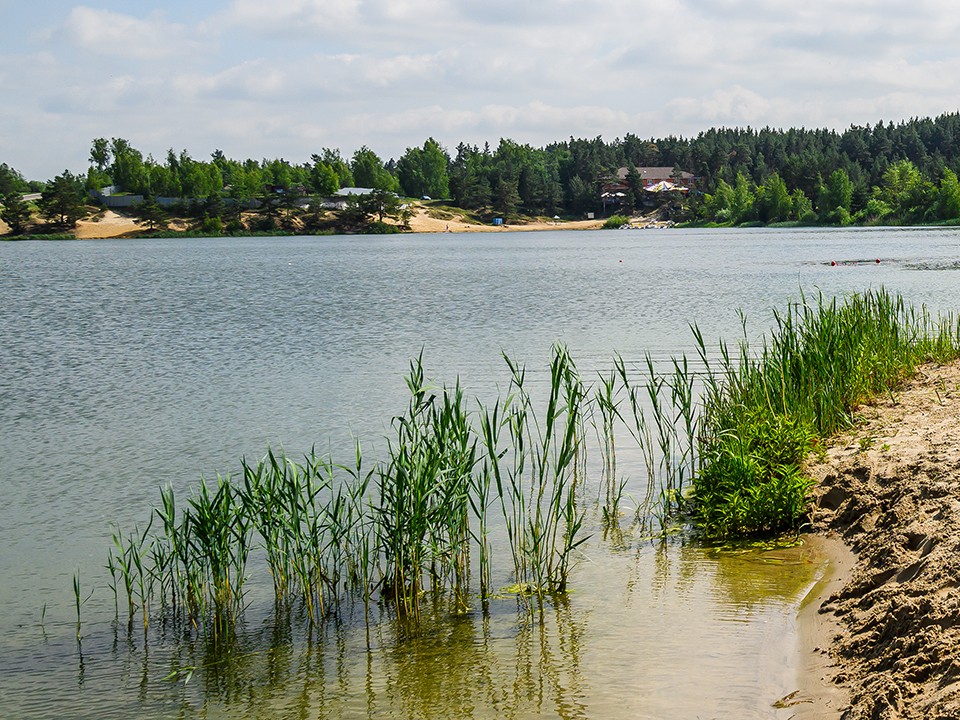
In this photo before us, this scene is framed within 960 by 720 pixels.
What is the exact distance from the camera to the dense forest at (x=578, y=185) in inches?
5438

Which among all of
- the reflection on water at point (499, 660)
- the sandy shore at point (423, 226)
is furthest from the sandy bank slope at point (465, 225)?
the reflection on water at point (499, 660)

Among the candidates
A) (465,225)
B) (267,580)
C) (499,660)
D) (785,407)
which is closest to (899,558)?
(499,660)

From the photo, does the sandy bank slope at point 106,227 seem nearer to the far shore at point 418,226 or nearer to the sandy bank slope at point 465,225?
the far shore at point 418,226

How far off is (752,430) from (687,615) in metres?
3.04

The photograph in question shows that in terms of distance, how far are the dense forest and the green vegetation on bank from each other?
118m

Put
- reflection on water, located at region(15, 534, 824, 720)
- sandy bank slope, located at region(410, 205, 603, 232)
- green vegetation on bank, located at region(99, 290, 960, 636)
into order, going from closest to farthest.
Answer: reflection on water, located at region(15, 534, 824, 720) < green vegetation on bank, located at region(99, 290, 960, 636) < sandy bank slope, located at region(410, 205, 603, 232)

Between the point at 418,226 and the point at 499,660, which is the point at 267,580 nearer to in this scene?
the point at 499,660

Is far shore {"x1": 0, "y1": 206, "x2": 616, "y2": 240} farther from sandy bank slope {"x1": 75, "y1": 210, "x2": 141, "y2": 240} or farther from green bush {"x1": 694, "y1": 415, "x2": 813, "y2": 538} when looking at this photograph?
green bush {"x1": 694, "y1": 415, "x2": 813, "y2": 538}

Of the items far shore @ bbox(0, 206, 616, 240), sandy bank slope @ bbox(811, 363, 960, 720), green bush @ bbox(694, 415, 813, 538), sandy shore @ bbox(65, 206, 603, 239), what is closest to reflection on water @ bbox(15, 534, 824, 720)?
sandy bank slope @ bbox(811, 363, 960, 720)

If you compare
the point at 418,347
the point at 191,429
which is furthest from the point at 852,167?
the point at 191,429

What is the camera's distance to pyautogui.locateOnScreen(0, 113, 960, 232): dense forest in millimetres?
138125

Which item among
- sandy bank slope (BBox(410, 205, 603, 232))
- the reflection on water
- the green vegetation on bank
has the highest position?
sandy bank slope (BBox(410, 205, 603, 232))

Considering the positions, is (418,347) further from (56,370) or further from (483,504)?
(483,504)

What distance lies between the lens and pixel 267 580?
949cm
